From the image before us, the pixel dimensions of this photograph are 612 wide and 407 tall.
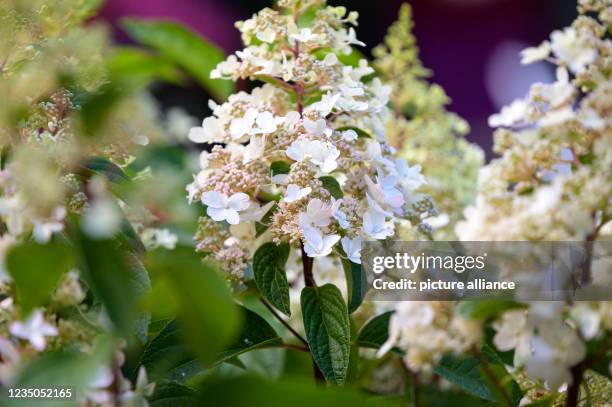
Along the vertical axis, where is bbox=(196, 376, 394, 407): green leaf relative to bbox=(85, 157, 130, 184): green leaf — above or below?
below

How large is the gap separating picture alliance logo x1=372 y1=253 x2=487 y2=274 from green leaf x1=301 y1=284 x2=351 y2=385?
5 cm

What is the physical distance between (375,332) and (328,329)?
109 mm

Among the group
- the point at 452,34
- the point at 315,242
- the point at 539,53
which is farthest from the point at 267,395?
the point at 452,34

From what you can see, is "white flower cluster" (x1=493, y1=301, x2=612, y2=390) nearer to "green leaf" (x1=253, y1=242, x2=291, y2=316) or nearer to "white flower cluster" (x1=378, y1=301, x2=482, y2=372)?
"white flower cluster" (x1=378, y1=301, x2=482, y2=372)

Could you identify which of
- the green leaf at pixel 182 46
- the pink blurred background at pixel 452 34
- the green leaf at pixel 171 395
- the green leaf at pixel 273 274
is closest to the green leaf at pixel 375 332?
the green leaf at pixel 273 274

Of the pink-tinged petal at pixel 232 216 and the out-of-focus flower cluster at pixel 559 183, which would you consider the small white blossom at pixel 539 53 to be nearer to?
the out-of-focus flower cluster at pixel 559 183

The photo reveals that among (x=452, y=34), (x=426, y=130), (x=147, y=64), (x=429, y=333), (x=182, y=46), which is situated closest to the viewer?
(x=429, y=333)

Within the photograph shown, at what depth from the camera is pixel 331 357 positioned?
653mm

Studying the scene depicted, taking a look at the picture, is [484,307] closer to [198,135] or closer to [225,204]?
[225,204]

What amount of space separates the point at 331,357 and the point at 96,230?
11.8 inches

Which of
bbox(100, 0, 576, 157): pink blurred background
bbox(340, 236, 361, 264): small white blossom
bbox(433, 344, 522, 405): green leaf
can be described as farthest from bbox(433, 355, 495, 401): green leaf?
bbox(100, 0, 576, 157): pink blurred background

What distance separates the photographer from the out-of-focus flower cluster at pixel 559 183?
0.49 metres

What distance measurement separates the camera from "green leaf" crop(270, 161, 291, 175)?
705mm

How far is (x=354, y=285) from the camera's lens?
28.9 inches
